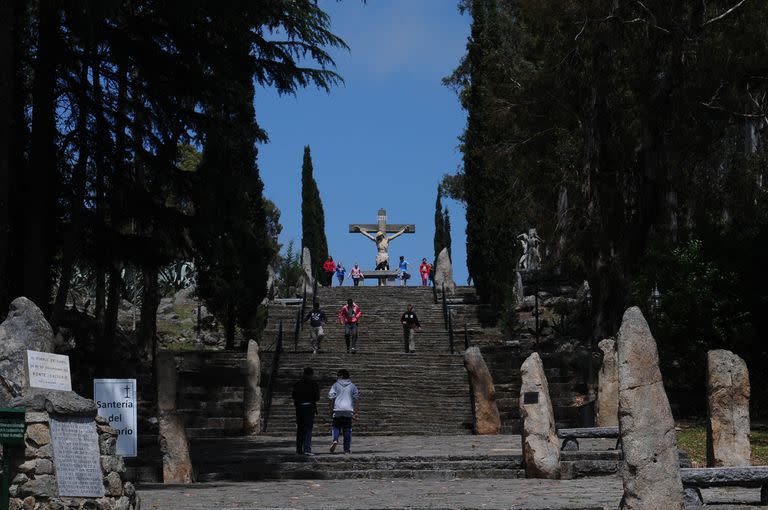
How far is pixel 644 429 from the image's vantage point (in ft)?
41.5

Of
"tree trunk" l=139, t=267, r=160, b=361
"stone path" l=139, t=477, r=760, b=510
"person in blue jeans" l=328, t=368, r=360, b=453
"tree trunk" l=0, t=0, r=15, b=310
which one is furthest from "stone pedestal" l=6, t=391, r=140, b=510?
"tree trunk" l=139, t=267, r=160, b=361

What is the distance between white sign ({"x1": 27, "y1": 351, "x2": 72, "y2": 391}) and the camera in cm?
1272

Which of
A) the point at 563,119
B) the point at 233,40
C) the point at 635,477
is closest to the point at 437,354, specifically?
the point at 563,119

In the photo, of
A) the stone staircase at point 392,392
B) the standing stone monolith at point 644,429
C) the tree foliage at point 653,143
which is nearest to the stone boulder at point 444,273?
the tree foliage at point 653,143

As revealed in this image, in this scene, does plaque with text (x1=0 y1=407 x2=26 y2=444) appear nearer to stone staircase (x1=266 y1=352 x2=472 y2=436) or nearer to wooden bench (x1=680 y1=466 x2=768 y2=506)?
wooden bench (x1=680 y1=466 x2=768 y2=506)

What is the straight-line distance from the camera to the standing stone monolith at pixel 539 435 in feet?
60.8

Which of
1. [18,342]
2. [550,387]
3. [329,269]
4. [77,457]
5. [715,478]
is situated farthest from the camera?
[329,269]

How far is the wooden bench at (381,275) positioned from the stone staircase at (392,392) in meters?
20.5

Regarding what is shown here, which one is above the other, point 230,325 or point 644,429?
point 230,325

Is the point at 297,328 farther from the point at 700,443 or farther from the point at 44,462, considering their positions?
the point at 44,462

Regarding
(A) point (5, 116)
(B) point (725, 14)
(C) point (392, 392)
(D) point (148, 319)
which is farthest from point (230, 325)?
(A) point (5, 116)

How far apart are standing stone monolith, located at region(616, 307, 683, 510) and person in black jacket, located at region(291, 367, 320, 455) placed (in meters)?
9.36

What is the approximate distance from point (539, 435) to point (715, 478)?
201 inches

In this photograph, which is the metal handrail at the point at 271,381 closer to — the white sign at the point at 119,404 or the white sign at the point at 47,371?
the white sign at the point at 119,404
